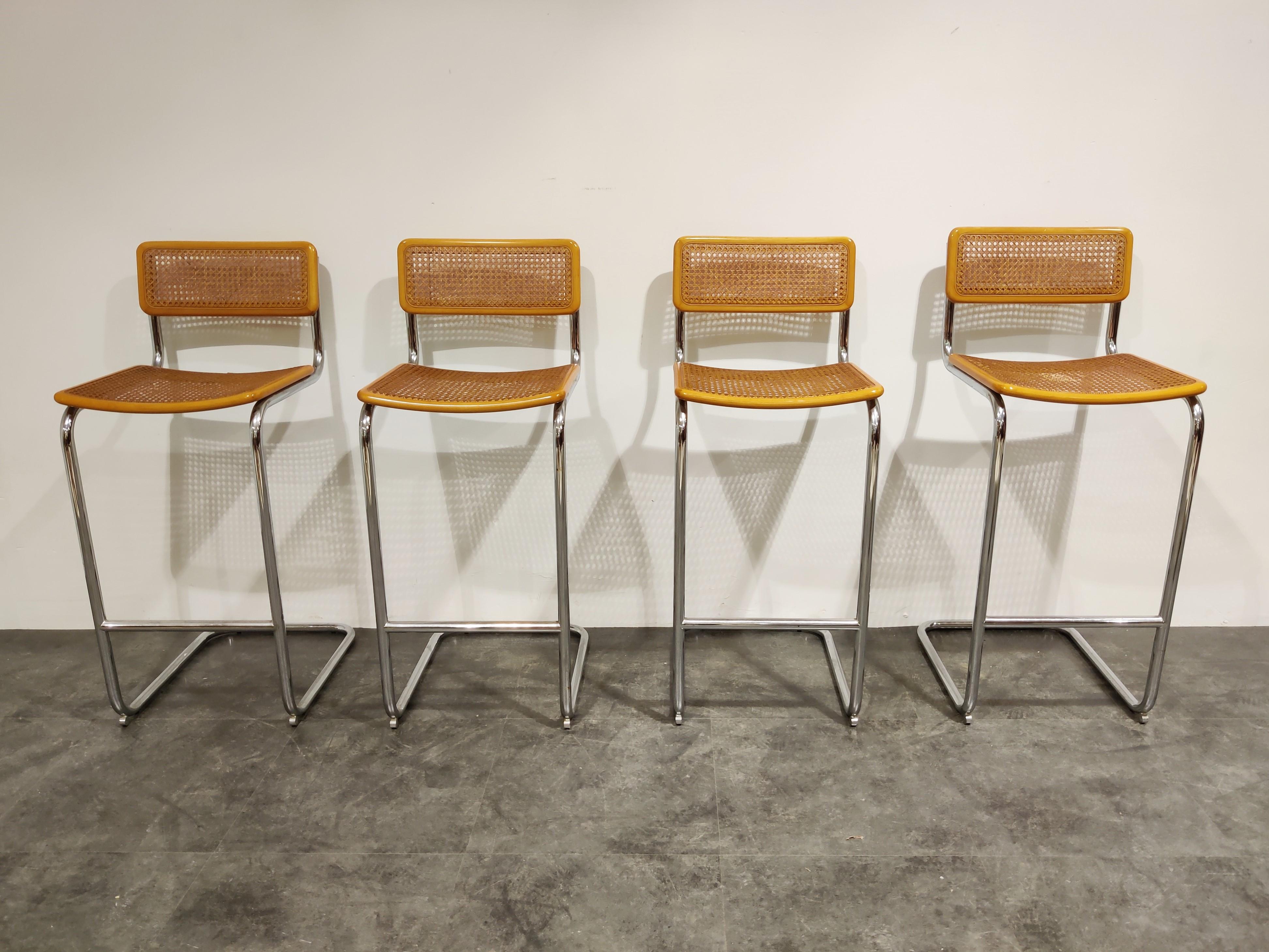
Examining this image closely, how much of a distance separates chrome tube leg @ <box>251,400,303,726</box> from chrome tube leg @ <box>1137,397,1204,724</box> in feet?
6.64

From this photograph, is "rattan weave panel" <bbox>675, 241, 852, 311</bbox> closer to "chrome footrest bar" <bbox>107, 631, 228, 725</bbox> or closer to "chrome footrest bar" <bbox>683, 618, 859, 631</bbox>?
"chrome footrest bar" <bbox>683, 618, 859, 631</bbox>

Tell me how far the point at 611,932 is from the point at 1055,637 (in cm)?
162

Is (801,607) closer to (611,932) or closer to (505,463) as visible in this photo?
(505,463)

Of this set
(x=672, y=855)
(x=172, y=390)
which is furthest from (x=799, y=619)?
(x=172, y=390)

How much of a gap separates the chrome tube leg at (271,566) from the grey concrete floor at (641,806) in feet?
0.29

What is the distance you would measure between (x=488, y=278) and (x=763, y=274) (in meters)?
0.66

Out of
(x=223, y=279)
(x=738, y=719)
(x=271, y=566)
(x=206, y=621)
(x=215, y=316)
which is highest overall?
(x=223, y=279)

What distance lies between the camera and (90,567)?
2154 mm

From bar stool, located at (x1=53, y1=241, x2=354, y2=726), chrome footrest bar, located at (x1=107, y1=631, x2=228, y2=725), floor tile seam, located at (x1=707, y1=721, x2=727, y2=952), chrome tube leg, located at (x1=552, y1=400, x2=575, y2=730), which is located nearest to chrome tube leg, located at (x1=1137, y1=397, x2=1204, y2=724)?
floor tile seam, located at (x1=707, y1=721, x2=727, y2=952)

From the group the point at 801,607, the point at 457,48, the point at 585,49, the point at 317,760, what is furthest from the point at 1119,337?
the point at 317,760

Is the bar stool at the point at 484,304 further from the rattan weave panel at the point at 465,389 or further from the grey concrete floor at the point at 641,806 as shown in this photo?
the grey concrete floor at the point at 641,806

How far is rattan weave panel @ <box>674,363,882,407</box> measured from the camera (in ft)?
6.29

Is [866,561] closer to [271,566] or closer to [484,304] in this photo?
[484,304]

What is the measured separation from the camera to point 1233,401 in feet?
8.04
